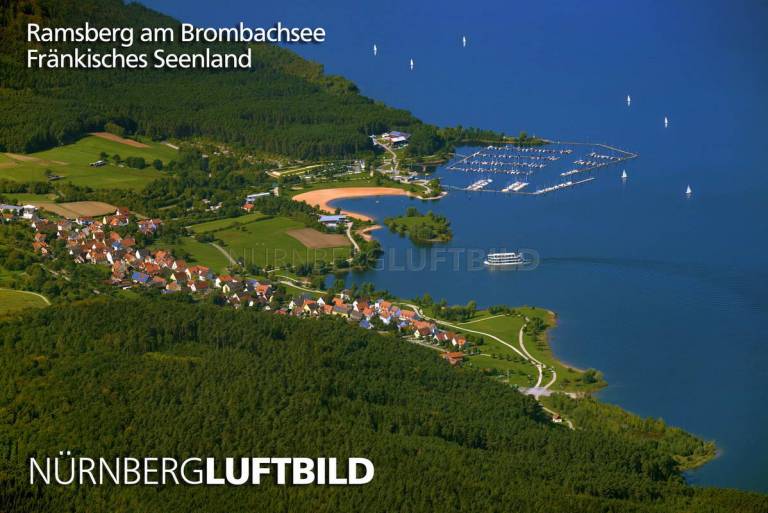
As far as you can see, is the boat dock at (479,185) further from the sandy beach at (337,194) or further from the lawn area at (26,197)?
the lawn area at (26,197)

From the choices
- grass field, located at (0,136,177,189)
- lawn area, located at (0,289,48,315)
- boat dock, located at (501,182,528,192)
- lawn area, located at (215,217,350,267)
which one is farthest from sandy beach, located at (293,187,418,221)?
lawn area, located at (0,289,48,315)

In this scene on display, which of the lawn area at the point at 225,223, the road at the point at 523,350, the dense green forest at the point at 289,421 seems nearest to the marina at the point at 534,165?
the lawn area at the point at 225,223

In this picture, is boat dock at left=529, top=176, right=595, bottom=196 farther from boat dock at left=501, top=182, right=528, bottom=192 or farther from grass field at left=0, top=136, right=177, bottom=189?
grass field at left=0, top=136, right=177, bottom=189

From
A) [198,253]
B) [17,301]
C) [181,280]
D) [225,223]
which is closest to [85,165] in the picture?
[225,223]

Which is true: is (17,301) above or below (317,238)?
below

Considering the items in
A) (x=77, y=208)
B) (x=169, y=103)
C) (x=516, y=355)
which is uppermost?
(x=169, y=103)

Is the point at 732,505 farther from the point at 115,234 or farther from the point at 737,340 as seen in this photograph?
the point at 115,234

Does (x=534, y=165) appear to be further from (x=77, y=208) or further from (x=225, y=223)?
(x=77, y=208)
